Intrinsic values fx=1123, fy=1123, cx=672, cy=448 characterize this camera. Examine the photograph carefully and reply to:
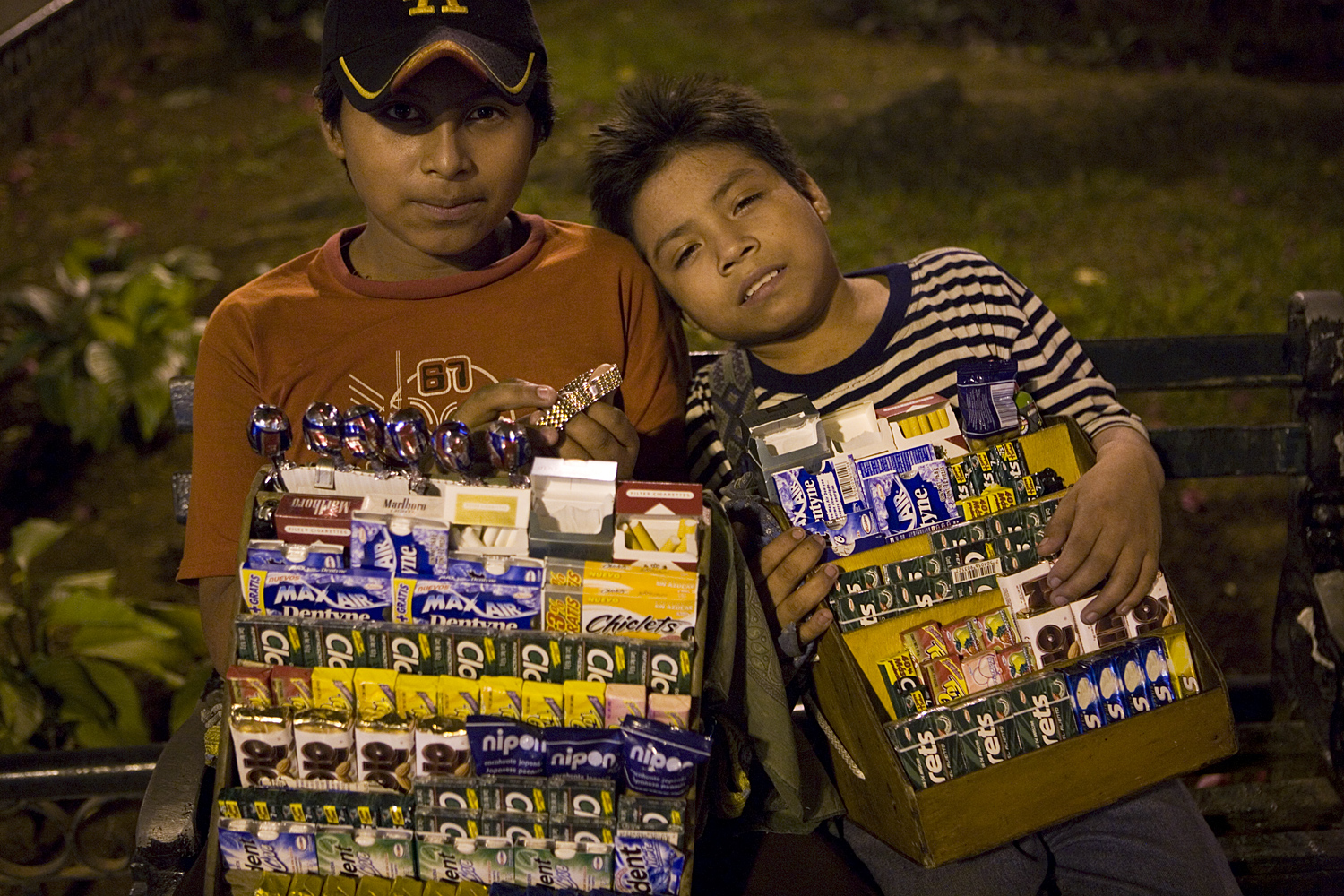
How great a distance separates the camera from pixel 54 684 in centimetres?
338

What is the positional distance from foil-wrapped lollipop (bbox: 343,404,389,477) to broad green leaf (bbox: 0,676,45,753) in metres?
2.29

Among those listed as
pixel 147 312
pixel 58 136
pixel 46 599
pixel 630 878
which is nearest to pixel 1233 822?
pixel 630 878

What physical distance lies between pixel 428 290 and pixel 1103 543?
53.6 inches

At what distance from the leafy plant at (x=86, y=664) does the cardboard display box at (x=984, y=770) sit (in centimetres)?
230

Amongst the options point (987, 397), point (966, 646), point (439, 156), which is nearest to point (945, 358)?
point (987, 397)

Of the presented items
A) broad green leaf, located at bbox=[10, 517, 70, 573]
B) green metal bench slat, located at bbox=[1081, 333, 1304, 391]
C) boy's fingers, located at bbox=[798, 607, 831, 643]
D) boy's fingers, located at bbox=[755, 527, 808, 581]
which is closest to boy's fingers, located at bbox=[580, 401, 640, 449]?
boy's fingers, located at bbox=[755, 527, 808, 581]

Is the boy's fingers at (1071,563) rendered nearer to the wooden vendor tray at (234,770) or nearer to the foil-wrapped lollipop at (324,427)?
the wooden vendor tray at (234,770)

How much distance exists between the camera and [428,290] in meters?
2.25

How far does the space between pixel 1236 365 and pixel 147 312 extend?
4.45 m

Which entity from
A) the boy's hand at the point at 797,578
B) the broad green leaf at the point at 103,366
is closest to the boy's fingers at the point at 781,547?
the boy's hand at the point at 797,578

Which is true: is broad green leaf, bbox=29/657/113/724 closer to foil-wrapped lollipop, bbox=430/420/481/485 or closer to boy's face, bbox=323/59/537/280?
boy's face, bbox=323/59/537/280

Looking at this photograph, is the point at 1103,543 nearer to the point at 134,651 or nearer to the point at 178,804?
the point at 178,804

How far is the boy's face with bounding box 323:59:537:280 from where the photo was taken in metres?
2.05

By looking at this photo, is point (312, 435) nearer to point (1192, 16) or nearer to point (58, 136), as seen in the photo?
point (58, 136)
